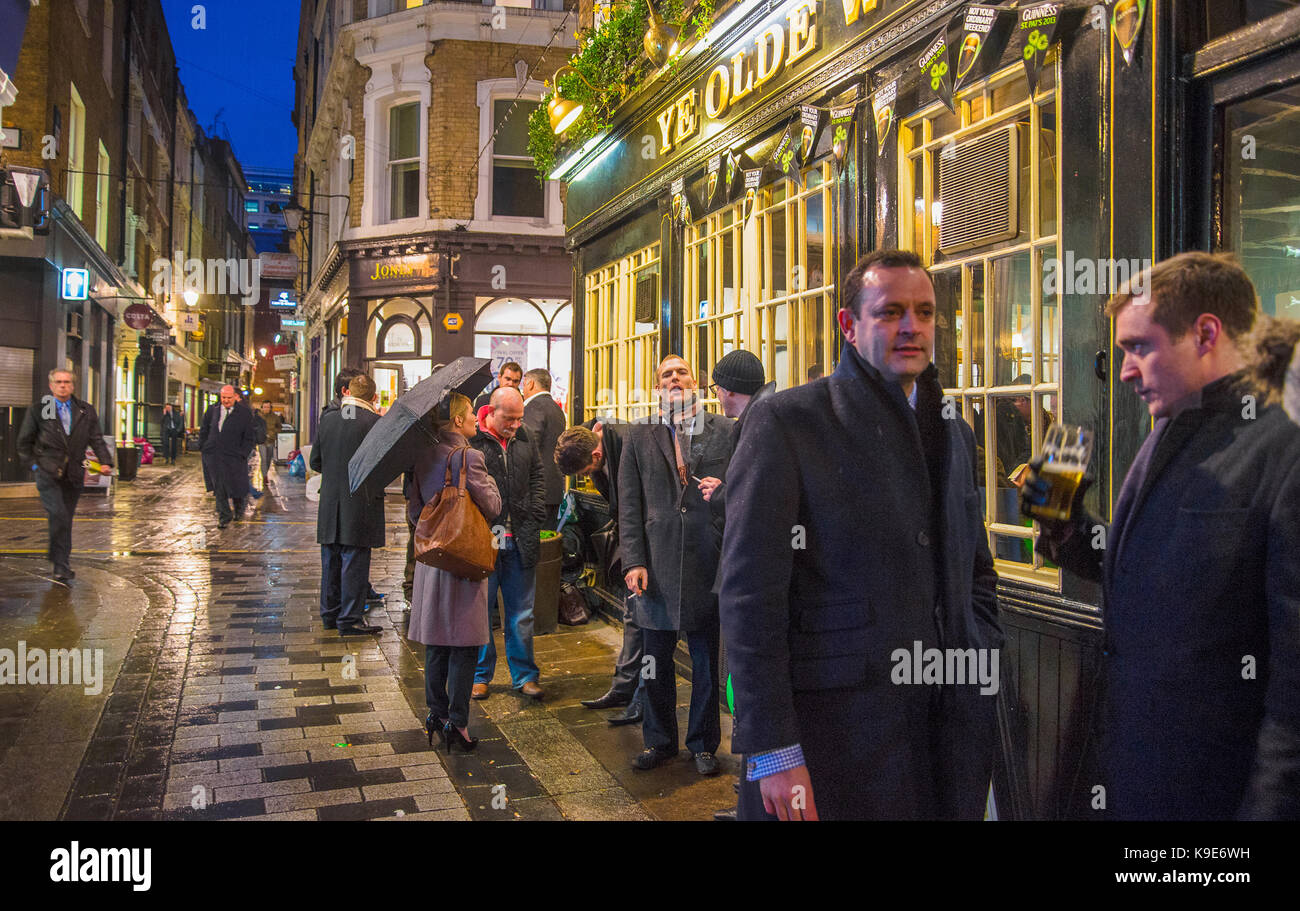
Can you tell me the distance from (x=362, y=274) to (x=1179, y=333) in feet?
70.0

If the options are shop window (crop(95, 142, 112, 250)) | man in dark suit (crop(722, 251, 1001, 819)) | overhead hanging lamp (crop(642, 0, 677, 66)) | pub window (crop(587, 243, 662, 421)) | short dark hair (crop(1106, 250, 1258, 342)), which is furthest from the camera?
shop window (crop(95, 142, 112, 250))

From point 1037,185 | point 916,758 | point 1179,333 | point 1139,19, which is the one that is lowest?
point 916,758

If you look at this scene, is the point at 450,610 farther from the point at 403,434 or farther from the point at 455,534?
the point at 403,434

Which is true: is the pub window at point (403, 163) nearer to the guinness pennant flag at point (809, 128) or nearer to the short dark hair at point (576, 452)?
the short dark hair at point (576, 452)

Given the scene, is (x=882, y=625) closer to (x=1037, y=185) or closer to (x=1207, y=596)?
(x=1207, y=596)

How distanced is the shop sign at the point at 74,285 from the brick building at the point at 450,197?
18.4 feet

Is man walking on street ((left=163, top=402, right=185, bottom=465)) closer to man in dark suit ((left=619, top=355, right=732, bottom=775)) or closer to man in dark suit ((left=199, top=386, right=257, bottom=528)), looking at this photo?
man in dark suit ((left=199, top=386, right=257, bottom=528))

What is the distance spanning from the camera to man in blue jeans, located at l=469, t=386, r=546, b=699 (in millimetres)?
5941

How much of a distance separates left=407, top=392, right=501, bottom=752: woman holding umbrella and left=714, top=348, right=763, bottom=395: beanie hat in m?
1.33

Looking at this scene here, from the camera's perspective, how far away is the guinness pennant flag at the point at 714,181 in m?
6.56

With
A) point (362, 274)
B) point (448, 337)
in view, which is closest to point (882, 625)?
point (448, 337)

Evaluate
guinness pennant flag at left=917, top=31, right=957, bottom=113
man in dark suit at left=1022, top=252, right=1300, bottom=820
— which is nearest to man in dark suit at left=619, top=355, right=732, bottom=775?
guinness pennant flag at left=917, top=31, right=957, bottom=113

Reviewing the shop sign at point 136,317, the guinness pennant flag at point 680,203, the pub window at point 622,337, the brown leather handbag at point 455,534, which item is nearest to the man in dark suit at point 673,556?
the brown leather handbag at point 455,534
